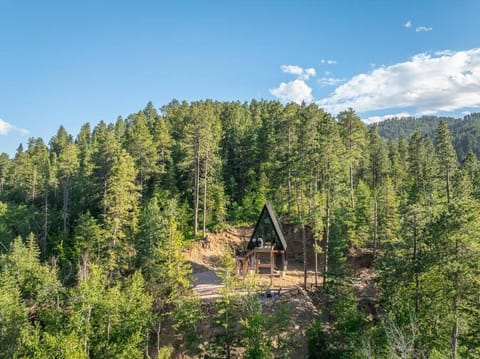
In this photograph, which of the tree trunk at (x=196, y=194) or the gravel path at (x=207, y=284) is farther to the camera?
the tree trunk at (x=196, y=194)

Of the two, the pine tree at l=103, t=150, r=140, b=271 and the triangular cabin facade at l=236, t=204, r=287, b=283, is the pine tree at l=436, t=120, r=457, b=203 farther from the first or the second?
the pine tree at l=103, t=150, r=140, b=271

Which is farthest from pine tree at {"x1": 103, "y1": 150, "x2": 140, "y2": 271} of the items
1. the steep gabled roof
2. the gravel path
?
the steep gabled roof

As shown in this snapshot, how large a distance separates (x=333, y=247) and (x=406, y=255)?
7.04 meters

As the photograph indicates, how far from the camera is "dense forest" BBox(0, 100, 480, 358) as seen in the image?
17984 mm

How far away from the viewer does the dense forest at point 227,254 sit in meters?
18.0

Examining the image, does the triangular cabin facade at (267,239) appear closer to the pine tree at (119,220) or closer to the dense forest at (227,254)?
the dense forest at (227,254)

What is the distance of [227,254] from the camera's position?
822 inches

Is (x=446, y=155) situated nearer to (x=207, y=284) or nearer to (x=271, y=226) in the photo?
(x=271, y=226)

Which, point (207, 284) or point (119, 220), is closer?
point (119, 220)

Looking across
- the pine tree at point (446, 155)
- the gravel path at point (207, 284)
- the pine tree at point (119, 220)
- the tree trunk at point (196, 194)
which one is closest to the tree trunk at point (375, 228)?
the pine tree at point (446, 155)

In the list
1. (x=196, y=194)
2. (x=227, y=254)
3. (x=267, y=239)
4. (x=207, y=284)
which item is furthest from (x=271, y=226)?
(x=227, y=254)

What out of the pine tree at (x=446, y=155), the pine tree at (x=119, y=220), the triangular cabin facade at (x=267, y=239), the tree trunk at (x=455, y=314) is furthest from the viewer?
the pine tree at (x=446, y=155)

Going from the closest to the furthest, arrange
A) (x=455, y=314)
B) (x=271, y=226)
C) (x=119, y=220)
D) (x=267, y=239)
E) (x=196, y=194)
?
(x=455, y=314), (x=119, y=220), (x=271, y=226), (x=267, y=239), (x=196, y=194)

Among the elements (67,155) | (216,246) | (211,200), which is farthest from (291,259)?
(67,155)
